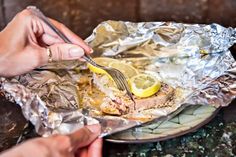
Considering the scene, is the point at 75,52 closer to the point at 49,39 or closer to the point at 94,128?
the point at 49,39

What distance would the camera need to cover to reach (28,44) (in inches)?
34.2

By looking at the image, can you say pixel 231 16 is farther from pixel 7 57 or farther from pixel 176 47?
pixel 7 57

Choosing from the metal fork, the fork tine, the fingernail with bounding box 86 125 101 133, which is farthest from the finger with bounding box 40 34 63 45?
the fingernail with bounding box 86 125 101 133

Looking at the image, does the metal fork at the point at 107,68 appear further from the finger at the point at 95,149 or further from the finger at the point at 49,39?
the finger at the point at 95,149

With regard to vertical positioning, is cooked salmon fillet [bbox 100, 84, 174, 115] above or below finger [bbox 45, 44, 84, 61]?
below

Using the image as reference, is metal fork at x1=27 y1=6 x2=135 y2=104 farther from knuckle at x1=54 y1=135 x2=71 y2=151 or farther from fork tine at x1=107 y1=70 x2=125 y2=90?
knuckle at x1=54 y1=135 x2=71 y2=151

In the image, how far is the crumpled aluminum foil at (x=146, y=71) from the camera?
29.3 inches

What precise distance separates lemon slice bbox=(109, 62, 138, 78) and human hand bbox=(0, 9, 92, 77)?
65 millimetres

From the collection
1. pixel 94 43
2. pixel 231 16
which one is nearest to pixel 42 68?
pixel 94 43

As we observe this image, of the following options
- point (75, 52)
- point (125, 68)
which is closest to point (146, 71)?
point (125, 68)

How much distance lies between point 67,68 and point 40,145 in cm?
33

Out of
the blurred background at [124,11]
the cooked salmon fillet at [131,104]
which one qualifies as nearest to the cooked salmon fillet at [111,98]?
the cooked salmon fillet at [131,104]

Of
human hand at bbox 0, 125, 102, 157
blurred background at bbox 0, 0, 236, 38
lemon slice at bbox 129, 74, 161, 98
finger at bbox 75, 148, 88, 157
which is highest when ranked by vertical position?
blurred background at bbox 0, 0, 236, 38

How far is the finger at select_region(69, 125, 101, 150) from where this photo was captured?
0.67m
